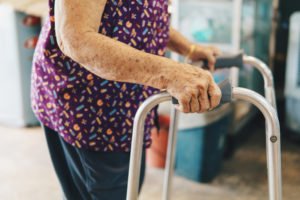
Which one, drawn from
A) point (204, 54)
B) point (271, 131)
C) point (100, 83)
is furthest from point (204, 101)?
point (204, 54)

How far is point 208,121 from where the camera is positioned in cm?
212

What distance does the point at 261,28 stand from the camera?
3.05 meters

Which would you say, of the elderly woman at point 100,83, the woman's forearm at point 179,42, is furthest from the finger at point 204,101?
the woman's forearm at point 179,42

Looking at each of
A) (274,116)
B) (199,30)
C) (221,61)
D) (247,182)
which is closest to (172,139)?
(221,61)

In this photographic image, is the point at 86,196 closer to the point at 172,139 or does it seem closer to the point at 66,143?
the point at 66,143

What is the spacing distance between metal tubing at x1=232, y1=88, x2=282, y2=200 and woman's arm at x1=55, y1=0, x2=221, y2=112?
71 mm

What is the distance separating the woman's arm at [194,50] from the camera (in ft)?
4.05

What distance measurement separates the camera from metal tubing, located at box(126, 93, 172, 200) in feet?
2.54

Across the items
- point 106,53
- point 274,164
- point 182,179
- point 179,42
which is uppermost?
point 179,42

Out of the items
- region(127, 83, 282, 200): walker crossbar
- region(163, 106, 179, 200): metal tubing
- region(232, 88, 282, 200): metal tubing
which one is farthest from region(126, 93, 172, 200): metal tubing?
region(163, 106, 179, 200): metal tubing

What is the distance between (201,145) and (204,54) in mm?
1025

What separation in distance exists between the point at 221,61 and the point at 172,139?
324 millimetres

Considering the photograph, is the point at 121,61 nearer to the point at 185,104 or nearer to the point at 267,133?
the point at 185,104

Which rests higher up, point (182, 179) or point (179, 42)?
point (179, 42)
